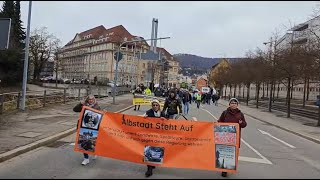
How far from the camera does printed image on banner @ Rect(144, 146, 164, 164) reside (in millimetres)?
9562

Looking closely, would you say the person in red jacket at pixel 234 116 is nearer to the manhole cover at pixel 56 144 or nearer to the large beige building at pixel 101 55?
the manhole cover at pixel 56 144

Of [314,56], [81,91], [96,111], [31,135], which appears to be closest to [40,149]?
[31,135]

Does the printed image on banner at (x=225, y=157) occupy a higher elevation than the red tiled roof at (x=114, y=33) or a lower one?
lower

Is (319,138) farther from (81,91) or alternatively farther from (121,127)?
(81,91)

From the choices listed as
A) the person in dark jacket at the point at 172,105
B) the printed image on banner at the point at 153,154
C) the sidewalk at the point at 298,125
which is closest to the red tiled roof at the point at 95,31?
the sidewalk at the point at 298,125

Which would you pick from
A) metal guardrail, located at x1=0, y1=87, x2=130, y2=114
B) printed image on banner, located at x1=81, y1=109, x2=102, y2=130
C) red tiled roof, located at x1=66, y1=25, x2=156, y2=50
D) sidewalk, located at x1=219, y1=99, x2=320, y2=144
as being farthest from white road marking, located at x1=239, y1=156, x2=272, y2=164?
red tiled roof, located at x1=66, y1=25, x2=156, y2=50

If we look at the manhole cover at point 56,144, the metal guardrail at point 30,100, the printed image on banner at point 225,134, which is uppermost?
the printed image on banner at point 225,134

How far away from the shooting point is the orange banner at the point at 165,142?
9.48 meters

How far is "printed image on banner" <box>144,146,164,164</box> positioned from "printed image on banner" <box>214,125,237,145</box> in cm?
118

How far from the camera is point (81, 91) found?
1667 inches

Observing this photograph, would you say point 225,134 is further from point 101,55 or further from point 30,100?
point 101,55

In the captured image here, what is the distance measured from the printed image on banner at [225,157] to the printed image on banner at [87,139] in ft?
8.91

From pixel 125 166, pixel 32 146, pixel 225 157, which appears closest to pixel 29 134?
pixel 32 146

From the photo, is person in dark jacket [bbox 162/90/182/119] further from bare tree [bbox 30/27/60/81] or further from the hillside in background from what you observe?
the hillside in background
